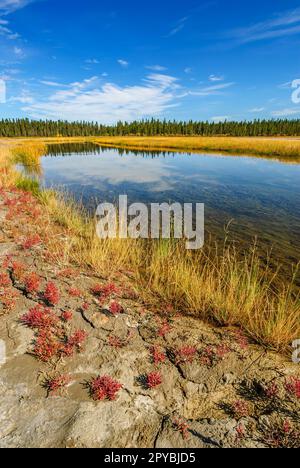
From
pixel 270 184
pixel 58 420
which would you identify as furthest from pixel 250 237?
pixel 270 184

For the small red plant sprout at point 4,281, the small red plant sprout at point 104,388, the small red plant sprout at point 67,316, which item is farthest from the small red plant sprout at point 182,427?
the small red plant sprout at point 4,281

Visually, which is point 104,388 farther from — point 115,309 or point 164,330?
point 115,309

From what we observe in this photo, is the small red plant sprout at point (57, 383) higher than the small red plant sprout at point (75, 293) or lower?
lower

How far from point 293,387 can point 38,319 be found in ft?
12.8

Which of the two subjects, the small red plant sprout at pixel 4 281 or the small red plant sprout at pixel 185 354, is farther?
the small red plant sprout at pixel 4 281

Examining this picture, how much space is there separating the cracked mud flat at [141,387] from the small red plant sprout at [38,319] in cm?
12

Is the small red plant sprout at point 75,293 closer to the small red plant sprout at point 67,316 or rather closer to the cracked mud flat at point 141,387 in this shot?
the cracked mud flat at point 141,387

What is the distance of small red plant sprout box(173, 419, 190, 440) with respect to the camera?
10.1 feet

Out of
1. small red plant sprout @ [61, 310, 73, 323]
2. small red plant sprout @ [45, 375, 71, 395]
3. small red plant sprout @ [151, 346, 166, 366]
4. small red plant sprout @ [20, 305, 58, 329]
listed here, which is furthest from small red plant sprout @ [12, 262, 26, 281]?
small red plant sprout @ [151, 346, 166, 366]

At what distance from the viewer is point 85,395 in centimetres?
351

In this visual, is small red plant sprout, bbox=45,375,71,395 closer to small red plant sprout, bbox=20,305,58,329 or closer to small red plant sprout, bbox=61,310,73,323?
small red plant sprout, bbox=20,305,58,329

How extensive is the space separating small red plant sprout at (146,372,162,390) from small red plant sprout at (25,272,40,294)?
298 centimetres

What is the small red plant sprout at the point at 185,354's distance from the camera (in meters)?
4.08

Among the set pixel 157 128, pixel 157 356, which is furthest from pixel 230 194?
pixel 157 128
